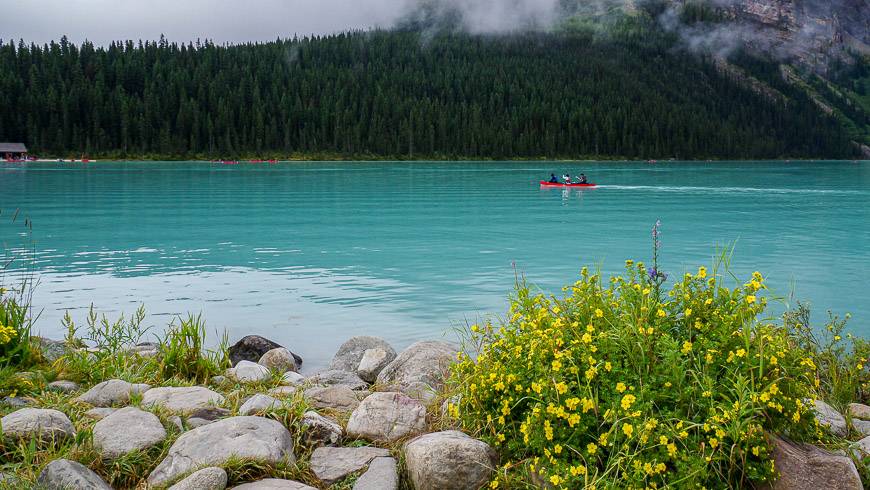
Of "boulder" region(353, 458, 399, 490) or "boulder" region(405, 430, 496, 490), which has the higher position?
"boulder" region(405, 430, 496, 490)

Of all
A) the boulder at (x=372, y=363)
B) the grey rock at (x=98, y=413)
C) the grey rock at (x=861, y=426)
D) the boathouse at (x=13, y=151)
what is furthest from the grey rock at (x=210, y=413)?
the boathouse at (x=13, y=151)

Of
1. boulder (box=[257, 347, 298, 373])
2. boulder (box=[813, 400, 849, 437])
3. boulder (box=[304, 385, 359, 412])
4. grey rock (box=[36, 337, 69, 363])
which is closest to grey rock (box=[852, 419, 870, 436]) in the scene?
boulder (box=[813, 400, 849, 437])

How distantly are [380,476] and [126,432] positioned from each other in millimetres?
2351

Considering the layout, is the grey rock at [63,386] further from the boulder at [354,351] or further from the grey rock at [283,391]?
the boulder at [354,351]

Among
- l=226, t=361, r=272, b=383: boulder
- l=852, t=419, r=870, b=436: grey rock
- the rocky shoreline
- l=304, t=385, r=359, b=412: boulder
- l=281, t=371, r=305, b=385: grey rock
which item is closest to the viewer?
the rocky shoreline

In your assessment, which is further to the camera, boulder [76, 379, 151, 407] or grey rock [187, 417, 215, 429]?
boulder [76, 379, 151, 407]

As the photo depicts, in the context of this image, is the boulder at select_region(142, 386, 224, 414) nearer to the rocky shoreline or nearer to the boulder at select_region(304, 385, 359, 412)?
the rocky shoreline

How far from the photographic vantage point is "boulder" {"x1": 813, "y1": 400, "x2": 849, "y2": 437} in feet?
22.8

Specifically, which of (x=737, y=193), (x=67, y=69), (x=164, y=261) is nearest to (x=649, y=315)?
(x=164, y=261)

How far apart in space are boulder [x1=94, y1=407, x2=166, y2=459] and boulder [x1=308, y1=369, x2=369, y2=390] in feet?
10.5

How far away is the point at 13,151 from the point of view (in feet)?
503

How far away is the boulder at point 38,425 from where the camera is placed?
249 inches

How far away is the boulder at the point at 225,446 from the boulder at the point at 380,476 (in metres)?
0.72

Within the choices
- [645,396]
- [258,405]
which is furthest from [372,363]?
[645,396]
